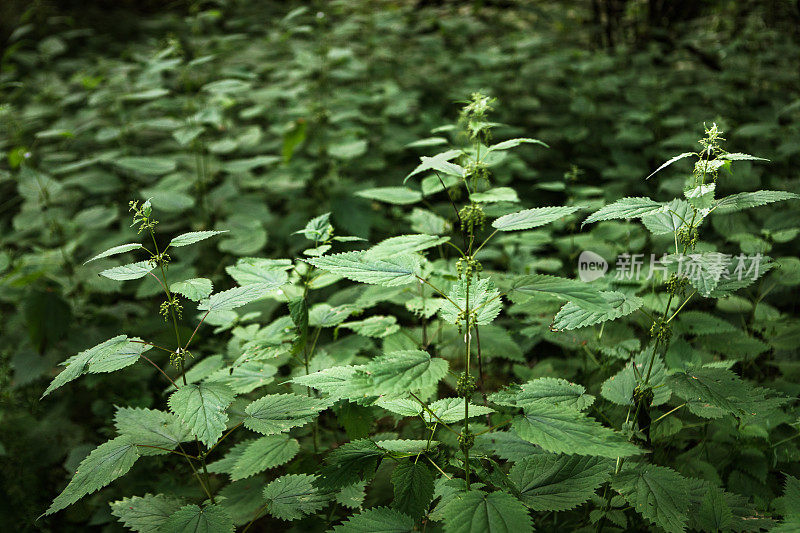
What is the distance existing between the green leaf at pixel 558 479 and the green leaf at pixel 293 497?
1.84ft

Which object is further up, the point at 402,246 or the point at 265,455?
the point at 402,246

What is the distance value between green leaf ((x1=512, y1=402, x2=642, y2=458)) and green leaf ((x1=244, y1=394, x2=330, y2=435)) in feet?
1.88

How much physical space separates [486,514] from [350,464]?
1.22 feet

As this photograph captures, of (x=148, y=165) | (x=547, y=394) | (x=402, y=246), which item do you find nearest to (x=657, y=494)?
(x=547, y=394)

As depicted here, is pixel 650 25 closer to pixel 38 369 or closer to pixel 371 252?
pixel 371 252

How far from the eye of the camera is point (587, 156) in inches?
159

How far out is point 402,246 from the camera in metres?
1.29

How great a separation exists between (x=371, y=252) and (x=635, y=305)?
78 centimetres

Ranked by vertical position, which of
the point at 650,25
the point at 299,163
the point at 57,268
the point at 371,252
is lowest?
the point at 57,268

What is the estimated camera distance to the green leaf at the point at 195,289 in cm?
140

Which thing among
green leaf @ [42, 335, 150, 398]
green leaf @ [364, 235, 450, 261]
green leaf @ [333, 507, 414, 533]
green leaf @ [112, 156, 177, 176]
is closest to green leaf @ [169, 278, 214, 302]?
green leaf @ [42, 335, 150, 398]

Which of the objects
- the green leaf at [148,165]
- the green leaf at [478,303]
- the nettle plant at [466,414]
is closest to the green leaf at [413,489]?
the nettle plant at [466,414]

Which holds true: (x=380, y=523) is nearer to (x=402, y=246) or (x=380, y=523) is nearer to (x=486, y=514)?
(x=486, y=514)

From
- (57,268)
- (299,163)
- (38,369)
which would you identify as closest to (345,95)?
(299,163)
